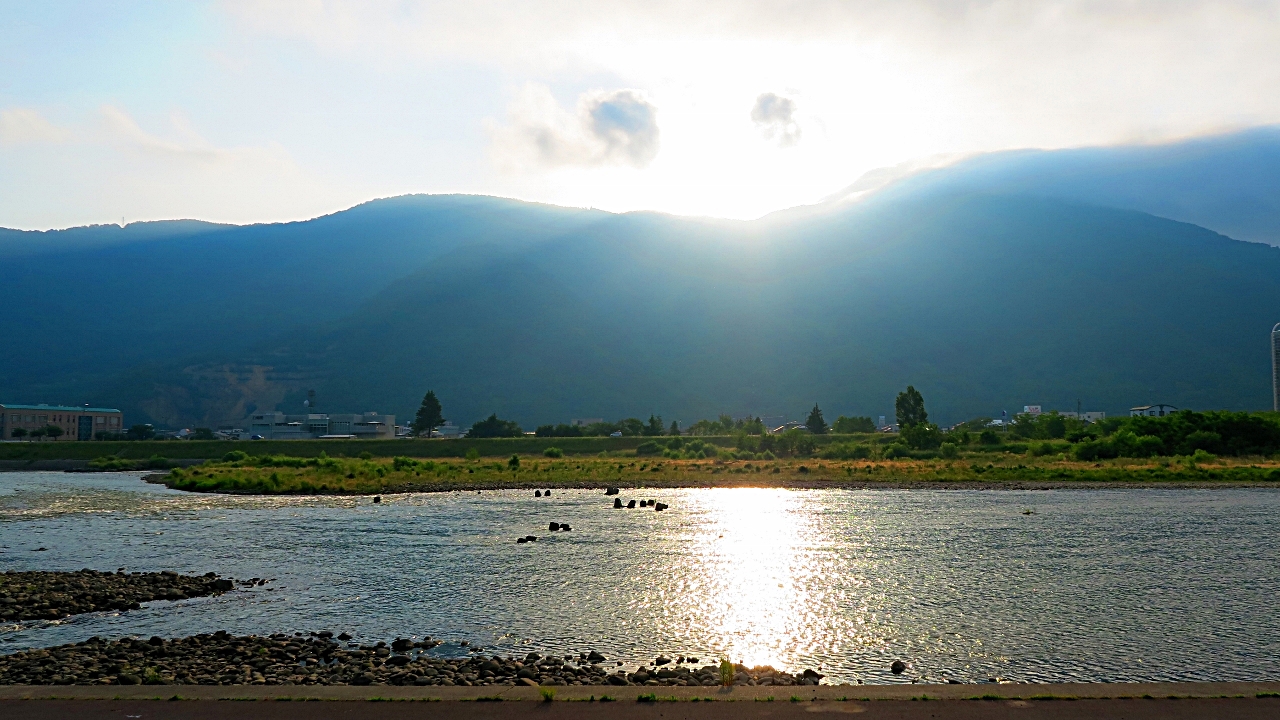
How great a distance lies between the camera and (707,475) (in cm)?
9056

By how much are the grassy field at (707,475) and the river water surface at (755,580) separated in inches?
866

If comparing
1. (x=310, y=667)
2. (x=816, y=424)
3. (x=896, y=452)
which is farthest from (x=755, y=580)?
(x=816, y=424)

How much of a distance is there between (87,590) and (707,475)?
68.6m

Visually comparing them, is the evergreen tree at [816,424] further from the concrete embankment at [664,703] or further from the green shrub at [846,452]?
the concrete embankment at [664,703]

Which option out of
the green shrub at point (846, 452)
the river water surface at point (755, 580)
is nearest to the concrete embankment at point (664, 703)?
the river water surface at point (755, 580)

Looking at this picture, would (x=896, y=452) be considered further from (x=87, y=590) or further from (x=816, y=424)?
(x=87, y=590)

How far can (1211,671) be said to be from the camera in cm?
1695

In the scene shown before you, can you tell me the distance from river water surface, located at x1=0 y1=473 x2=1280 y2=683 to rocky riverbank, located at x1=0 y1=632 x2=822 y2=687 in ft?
4.69

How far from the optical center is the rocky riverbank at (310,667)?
15320mm

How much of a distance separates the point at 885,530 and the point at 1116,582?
15.5 metres

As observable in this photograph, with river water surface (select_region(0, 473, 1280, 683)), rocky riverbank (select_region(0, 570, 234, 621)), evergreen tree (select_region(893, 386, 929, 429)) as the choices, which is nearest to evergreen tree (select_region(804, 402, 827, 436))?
evergreen tree (select_region(893, 386, 929, 429))

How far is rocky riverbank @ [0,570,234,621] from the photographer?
2323 centimetres

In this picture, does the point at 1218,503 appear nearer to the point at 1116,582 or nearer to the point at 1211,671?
the point at 1116,582

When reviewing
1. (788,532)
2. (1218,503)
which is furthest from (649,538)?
(1218,503)
